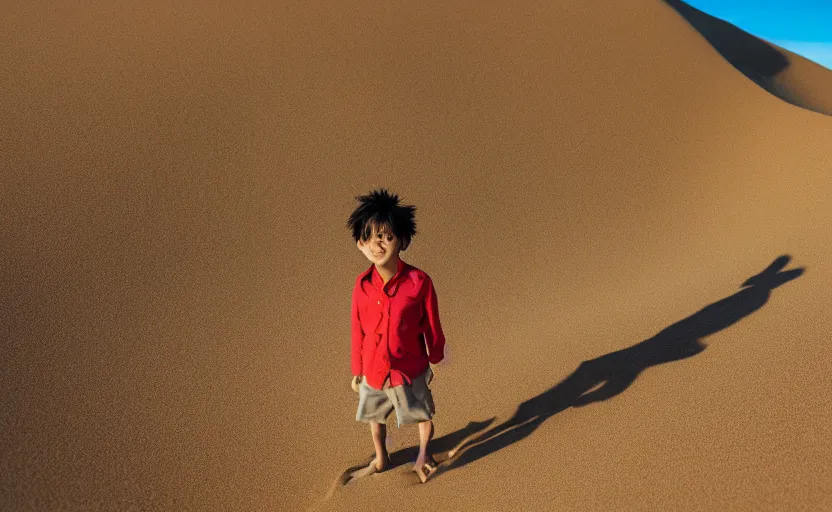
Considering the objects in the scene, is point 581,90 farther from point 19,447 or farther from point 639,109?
point 19,447

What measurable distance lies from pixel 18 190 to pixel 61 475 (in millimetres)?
3264

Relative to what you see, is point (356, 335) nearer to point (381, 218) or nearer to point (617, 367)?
point (381, 218)

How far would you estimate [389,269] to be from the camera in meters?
2.71

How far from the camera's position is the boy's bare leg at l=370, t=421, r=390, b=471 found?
9.99 feet

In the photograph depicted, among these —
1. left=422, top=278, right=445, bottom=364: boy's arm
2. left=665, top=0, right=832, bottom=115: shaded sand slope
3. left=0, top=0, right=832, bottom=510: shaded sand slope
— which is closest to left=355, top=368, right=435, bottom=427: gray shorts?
left=422, top=278, right=445, bottom=364: boy's arm

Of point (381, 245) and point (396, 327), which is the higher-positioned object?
point (381, 245)

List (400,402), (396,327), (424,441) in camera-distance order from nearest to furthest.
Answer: (396,327) < (400,402) < (424,441)

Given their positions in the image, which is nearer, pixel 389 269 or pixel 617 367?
pixel 389 269

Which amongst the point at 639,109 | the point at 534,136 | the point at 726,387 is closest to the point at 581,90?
Answer: the point at 639,109

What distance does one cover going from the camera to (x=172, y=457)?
A: 330 cm

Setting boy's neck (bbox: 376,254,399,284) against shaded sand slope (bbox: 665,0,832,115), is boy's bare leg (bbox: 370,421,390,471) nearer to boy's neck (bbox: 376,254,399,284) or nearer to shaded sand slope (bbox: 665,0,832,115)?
boy's neck (bbox: 376,254,399,284)

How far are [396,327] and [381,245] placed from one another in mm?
375

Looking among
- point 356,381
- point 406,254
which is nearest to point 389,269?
point 356,381

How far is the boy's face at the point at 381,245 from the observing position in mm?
2625
